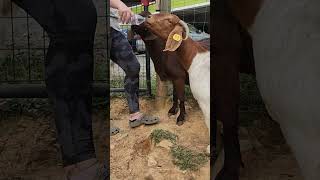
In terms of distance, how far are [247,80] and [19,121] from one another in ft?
4.34

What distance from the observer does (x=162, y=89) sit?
3072mm

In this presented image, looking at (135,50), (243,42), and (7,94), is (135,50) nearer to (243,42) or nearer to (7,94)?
(243,42)

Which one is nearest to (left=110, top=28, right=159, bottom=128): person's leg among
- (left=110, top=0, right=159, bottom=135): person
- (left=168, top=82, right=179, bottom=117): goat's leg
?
(left=110, top=0, right=159, bottom=135): person

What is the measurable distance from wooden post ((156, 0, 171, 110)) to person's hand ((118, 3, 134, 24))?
184mm

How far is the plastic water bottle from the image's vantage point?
117 inches

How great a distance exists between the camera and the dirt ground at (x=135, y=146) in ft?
9.78

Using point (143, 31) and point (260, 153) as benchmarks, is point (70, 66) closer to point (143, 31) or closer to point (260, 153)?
point (143, 31)

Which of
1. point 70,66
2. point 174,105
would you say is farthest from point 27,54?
point 174,105

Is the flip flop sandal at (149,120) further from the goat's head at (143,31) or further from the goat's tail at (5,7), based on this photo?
the goat's tail at (5,7)

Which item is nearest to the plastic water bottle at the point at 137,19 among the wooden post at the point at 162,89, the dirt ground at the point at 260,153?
the wooden post at the point at 162,89

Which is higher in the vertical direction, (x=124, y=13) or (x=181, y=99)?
(x=124, y=13)

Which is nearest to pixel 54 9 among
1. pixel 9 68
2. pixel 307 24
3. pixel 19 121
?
pixel 9 68

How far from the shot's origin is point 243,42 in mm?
2955

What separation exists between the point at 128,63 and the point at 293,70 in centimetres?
99
